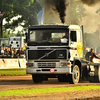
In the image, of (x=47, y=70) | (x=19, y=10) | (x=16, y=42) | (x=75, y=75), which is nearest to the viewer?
(x=47, y=70)

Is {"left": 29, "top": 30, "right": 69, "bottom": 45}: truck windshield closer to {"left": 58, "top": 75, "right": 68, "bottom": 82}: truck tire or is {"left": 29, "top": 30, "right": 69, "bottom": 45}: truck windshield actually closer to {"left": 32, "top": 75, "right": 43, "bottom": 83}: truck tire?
{"left": 58, "top": 75, "right": 68, "bottom": 82}: truck tire

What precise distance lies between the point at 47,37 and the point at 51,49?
0.58m

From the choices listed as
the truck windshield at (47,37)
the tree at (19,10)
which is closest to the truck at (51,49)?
the truck windshield at (47,37)

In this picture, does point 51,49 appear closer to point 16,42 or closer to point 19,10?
point 16,42

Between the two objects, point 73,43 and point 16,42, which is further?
point 16,42

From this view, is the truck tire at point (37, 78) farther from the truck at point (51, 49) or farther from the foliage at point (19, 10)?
the foliage at point (19, 10)

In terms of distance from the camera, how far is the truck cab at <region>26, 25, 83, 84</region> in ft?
55.7

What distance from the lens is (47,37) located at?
56.0 feet

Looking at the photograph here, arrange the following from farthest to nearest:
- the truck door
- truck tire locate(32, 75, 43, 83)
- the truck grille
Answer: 1. truck tire locate(32, 75, 43, 83)
2. the truck grille
3. the truck door

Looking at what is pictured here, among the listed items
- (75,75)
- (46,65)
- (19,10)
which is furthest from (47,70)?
(19,10)

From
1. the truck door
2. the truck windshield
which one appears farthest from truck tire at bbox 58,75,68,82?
the truck windshield

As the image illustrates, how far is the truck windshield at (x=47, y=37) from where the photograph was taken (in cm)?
1698

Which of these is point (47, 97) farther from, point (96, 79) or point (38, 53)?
point (96, 79)

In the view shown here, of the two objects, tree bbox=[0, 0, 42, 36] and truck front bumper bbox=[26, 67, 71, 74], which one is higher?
tree bbox=[0, 0, 42, 36]
